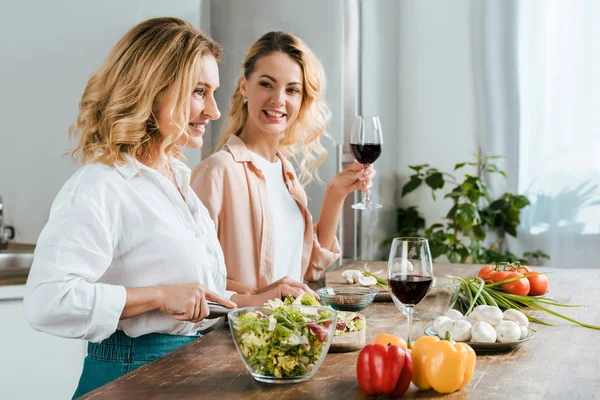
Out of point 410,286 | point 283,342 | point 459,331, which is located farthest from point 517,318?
point 283,342

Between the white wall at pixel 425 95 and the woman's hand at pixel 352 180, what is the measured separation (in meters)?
1.97

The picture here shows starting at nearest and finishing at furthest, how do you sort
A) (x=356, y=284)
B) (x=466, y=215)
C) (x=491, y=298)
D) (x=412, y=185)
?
1. (x=491, y=298)
2. (x=356, y=284)
3. (x=466, y=215)
4. (x=412, y=185)

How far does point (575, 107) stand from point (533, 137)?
0.97ft

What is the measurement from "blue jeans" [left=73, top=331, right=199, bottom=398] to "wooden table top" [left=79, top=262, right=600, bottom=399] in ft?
0.38

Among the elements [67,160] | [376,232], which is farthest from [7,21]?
[376,232]

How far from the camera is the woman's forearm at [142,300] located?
1.54m

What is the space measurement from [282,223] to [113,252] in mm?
1068

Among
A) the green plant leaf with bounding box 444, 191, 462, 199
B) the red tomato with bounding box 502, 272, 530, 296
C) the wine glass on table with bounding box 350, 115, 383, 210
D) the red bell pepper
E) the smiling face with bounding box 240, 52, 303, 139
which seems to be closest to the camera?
the red bell pepper

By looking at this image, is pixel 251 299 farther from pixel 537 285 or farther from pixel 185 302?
pixel 537 285

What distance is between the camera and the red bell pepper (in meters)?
1.21

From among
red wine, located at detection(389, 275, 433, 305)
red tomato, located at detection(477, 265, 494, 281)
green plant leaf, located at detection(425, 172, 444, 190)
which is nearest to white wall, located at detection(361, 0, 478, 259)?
green plant leaf, located at detection(425, 172, 444, 190)

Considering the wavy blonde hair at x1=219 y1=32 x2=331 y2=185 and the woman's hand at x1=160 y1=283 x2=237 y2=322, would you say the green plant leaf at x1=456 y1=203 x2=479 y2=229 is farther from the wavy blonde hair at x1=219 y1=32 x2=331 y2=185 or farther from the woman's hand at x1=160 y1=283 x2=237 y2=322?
the woman's hand at x1=160 y1=283 x2=237 y2=322

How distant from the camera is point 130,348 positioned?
1642mm

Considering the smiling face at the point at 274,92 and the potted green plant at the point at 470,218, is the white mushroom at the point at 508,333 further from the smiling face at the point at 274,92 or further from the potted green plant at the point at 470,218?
the potted green plant at the point at 470,218
